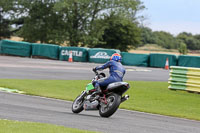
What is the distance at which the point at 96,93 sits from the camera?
10586 mm

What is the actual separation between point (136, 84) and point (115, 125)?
11.4 metres

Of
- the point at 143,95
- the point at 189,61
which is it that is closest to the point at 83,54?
the point at 189,61

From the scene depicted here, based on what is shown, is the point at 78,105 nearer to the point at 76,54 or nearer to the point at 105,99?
the point at 105,99

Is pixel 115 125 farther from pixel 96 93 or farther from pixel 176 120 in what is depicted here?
pixel 176 120

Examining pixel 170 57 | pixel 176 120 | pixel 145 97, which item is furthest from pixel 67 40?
pixel 176 120

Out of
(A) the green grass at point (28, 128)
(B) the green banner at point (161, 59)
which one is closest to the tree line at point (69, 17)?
(B) the green banner at point (161, 59)

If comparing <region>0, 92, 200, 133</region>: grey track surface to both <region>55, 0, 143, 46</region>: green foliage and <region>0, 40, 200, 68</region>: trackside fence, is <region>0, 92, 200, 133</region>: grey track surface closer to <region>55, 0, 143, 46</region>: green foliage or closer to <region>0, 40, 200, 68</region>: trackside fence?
<region>0, 40, 200, 68</region>: trackside fence

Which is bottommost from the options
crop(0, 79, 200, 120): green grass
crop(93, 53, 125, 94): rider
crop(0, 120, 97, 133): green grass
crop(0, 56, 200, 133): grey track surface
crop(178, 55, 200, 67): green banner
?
crop(0, 79, 200, 120): green grass

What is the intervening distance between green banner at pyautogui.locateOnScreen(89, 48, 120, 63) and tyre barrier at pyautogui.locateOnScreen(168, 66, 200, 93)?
16.0 metres

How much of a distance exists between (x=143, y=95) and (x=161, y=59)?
18999 millimetres

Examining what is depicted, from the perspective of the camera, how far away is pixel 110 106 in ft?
32.8

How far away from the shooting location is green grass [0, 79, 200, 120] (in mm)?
13047

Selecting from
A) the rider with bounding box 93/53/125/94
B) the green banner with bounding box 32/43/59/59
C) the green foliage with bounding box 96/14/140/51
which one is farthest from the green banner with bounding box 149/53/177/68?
the green foliage with bounding box 96/14/140/51

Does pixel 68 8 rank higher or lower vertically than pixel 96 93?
higher
